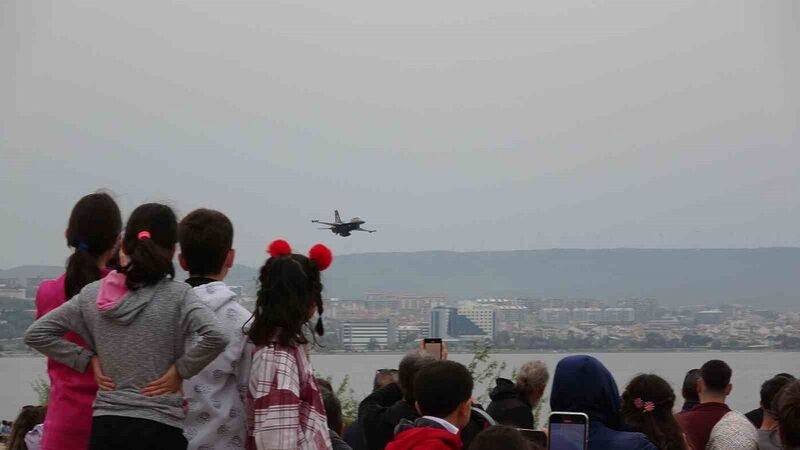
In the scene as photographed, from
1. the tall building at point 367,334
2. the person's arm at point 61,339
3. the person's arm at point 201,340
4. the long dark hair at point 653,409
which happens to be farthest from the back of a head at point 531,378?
the tall building at point 367,334

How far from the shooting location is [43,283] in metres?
4.91

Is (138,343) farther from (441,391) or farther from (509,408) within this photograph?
(509,408)

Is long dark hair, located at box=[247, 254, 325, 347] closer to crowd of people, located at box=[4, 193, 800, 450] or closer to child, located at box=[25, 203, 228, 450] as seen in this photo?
crowd of people, located at box=[4, 193, 800, 450]

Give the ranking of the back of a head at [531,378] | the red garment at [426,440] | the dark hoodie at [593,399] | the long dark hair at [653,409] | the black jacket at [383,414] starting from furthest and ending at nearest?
1. the back of a head at [531,378]
2. the black jacket at [383,414]
3. the long dark hair at [653,409]
4. the dark hoodie at [593,399]
5. the red garment at [426,440]

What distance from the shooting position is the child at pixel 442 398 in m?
4.72

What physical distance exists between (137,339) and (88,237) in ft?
2.11

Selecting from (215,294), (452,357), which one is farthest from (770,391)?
(452,357)

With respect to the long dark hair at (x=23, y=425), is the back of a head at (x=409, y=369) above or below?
above

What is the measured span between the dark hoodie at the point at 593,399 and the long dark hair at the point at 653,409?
67 centimetres

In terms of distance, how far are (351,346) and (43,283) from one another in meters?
24.7

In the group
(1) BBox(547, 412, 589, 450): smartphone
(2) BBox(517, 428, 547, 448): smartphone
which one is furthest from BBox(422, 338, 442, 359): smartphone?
(1) BBox(547, 412, 589, 450): smartphone

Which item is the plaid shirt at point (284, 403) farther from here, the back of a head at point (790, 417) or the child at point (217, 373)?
the back of a head at point (790, 417)

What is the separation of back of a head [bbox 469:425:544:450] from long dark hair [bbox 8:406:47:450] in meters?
3.30

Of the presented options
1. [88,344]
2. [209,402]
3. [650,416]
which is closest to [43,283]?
Answer: [88,344]
